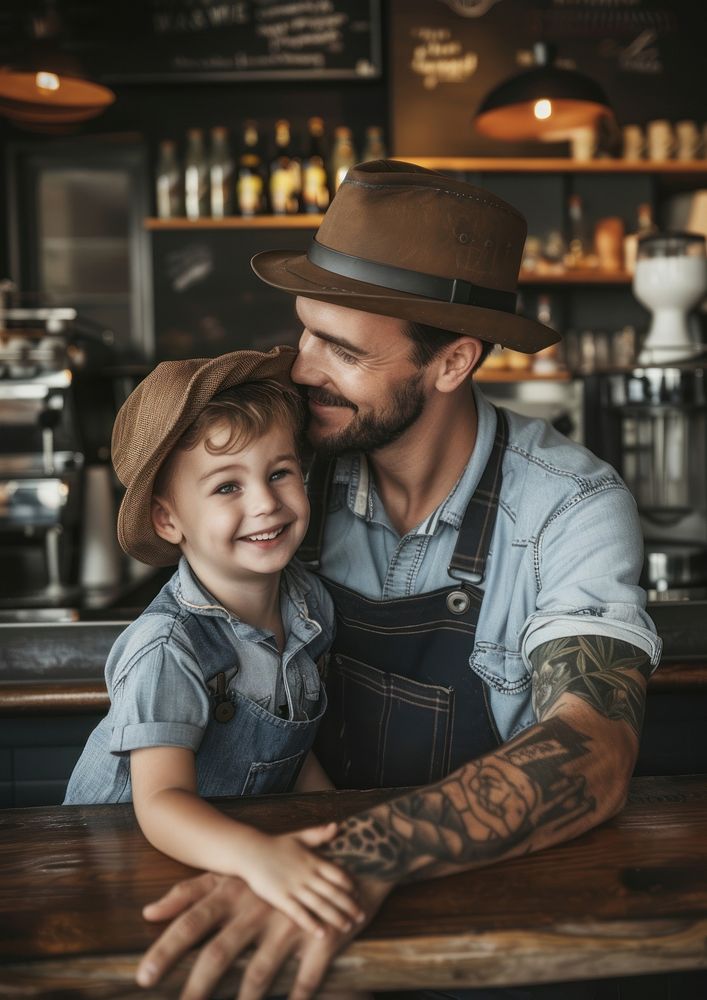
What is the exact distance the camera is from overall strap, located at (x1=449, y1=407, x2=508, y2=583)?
1.39m

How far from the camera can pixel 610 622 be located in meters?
1.19

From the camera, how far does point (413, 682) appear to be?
140 centimetres

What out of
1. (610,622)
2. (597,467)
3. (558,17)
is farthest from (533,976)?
(558,17)

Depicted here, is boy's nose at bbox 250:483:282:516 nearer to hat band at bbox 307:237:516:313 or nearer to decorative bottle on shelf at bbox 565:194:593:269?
hat band at bbox 307:237:516:313

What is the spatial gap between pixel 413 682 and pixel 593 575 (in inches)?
12.1

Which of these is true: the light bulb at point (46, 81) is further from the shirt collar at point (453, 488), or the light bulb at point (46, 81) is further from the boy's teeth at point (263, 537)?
the boy's teeth at point (263, 537)

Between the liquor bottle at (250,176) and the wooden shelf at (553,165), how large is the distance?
68 centimetres

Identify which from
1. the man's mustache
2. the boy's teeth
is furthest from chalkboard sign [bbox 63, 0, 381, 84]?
the boy's teeth

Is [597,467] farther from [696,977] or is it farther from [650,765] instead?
[696,977]

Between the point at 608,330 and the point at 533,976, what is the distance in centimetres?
430

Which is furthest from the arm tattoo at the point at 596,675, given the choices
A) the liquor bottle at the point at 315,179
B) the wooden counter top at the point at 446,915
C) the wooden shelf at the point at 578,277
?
the liquor bottle at the point at 315,179

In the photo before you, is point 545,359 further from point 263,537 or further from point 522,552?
point 263,537

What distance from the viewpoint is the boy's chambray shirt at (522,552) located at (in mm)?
1237

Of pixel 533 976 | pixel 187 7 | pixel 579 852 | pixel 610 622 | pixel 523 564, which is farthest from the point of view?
pixel 187 7
